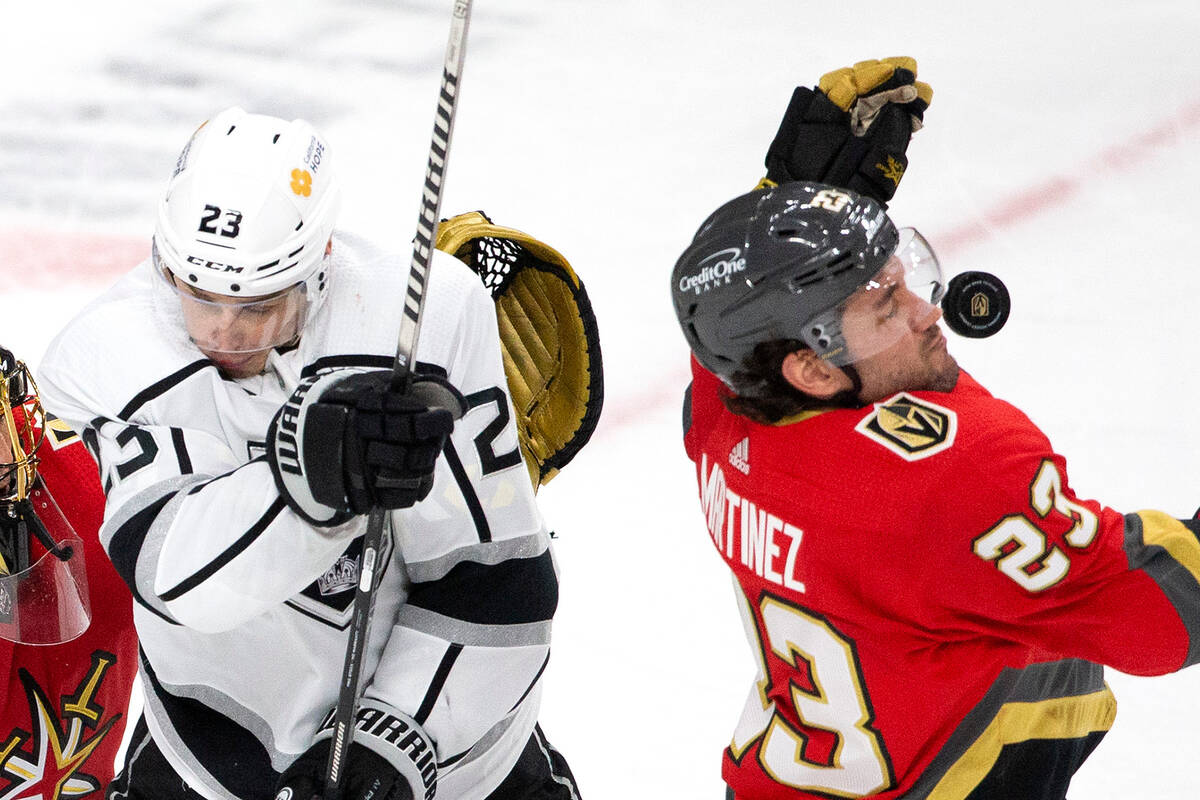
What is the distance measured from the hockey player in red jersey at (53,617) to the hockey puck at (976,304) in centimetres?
122

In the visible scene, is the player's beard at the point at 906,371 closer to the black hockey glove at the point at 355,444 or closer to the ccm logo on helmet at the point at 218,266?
the black hockey glove at the point at 355,444

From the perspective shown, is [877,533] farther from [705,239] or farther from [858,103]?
[858,103]

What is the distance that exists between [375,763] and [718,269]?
0.68 meters

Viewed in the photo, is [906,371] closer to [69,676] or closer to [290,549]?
[290,549]

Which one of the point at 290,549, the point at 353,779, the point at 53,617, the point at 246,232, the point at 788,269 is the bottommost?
the point at 53,617

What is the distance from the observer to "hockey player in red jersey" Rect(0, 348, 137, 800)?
2.08 m

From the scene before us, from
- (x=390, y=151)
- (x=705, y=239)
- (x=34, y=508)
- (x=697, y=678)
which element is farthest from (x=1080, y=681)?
(x=390, y=151)

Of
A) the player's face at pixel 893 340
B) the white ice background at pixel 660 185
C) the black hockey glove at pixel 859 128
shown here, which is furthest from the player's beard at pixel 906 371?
the white ice background at pixel 660 185

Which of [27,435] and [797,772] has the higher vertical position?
[797,772]

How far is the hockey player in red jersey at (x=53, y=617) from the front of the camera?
82.0 inches

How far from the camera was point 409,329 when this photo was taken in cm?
149

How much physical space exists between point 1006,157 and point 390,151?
5.00 ft

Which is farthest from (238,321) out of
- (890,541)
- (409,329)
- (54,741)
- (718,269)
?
(54,741)

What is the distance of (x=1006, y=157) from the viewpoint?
3.68m
